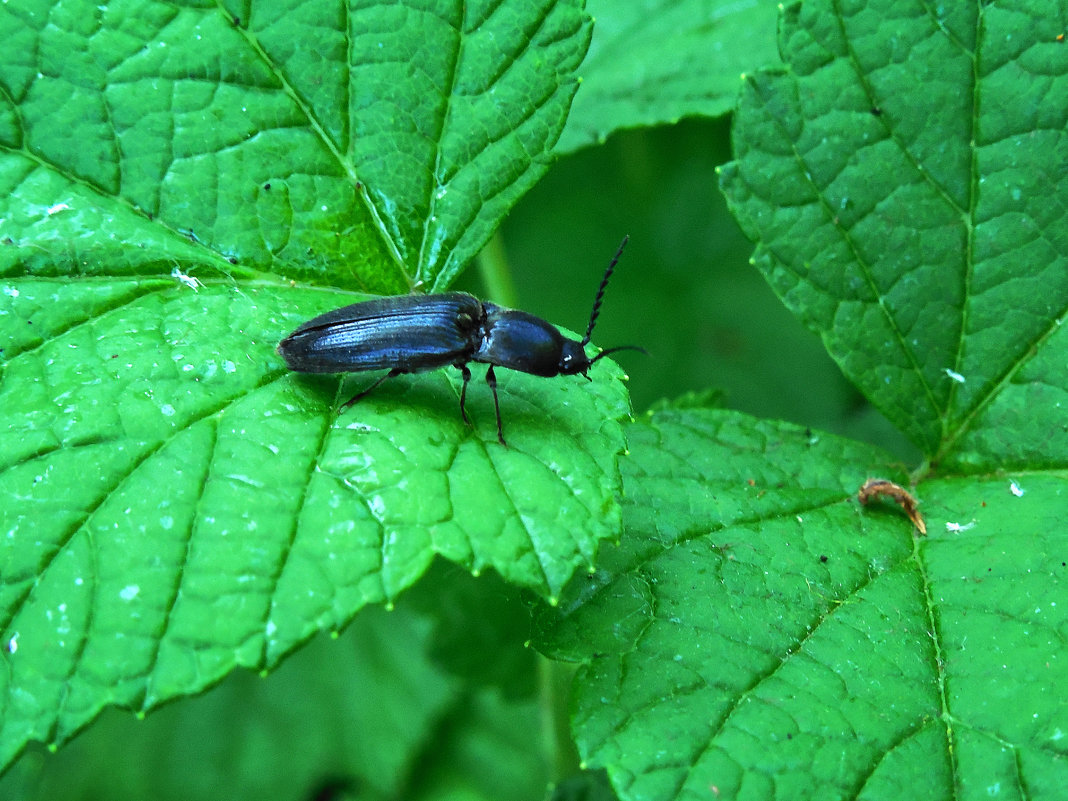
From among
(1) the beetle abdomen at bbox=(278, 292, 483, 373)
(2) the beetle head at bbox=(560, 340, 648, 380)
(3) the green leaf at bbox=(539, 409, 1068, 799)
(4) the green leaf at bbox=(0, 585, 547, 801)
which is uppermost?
(1) the beetle abdomen at bbox=(278, 292, 483, 373)

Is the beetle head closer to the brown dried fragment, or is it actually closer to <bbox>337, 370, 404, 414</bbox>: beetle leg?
<bbox>337, 370, 404, 414</bbox>: beetle leg

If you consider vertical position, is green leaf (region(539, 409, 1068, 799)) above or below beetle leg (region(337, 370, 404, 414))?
below

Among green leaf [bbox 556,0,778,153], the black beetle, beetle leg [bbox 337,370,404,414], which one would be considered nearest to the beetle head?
the black beetle

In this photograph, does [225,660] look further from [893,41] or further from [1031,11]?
[1031,11]

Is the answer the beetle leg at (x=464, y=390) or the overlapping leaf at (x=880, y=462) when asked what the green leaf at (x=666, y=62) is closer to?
the overlapping leaf at (x=880, y=462)

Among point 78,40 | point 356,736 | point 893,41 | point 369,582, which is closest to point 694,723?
point 369,582

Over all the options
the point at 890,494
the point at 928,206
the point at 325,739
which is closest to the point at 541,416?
the point at 890,494
